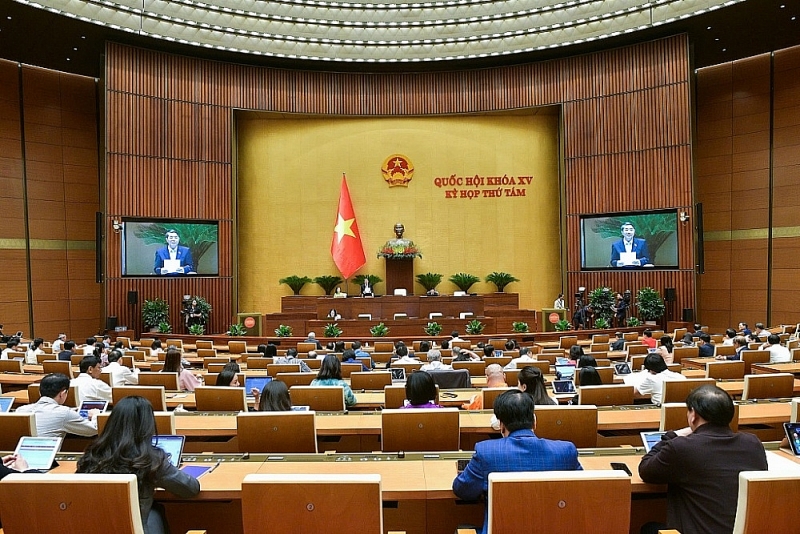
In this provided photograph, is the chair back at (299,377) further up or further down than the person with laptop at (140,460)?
further down

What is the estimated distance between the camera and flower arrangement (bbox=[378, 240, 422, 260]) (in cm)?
1661

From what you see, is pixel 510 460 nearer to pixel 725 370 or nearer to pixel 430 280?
pixel 725 370

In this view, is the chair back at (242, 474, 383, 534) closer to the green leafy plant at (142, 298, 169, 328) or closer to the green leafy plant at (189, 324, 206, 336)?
the green leafy plant at (189, 324, 206, 336)

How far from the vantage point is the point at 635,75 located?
15.9 metres

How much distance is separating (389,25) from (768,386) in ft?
45.4

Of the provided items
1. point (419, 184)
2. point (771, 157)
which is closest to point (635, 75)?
point (771, 157)

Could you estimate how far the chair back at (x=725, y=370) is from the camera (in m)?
6.08

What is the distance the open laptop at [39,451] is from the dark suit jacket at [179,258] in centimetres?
1341

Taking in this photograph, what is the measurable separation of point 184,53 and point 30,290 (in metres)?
7.26

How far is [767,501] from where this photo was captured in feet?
6.16

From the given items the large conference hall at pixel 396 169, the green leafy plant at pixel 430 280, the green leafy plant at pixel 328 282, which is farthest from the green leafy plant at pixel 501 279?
the green leafy plant at pixel 328 282

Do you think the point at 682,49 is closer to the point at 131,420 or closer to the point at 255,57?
the point at 255,57

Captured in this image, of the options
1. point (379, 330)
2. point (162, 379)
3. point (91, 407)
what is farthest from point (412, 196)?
point (91, 407)

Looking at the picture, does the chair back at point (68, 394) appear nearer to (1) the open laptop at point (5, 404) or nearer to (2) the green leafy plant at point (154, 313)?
(1) the open laptop at point (5, 404)
